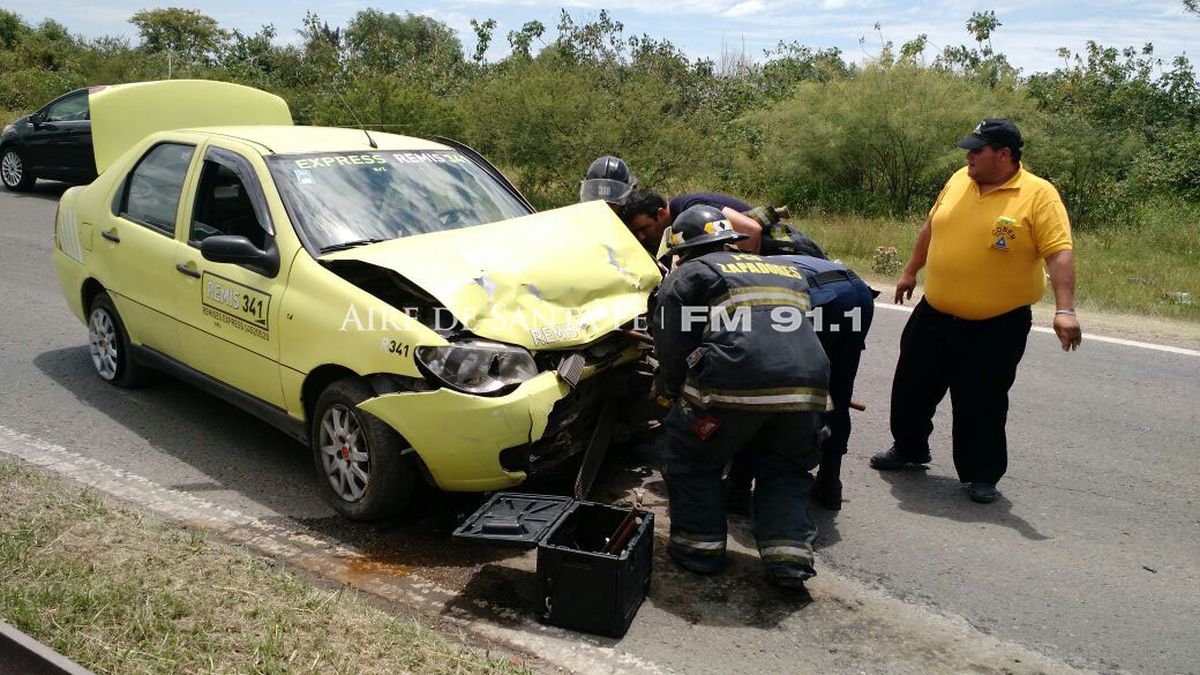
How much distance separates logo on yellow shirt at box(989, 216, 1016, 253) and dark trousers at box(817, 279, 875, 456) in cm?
69

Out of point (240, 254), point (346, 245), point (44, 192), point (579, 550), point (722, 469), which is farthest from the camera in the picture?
point (44, 192)

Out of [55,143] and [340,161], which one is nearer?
[340,161]

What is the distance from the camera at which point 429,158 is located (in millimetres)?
5742

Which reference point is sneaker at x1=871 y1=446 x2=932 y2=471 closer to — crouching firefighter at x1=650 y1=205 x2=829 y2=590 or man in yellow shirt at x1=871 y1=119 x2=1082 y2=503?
man in yellow shirt at x1=871 y1=119 x2=1082 y2=503

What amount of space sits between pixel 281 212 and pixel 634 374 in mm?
1898

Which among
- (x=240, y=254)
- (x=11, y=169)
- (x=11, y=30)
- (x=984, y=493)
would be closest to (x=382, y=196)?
(x=240, y=254)

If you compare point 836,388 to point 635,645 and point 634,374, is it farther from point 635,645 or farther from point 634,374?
point 635,645

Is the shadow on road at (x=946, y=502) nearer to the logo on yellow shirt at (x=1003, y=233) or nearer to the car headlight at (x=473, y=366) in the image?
the logo on yellow shirt at (x=1003, y=233)

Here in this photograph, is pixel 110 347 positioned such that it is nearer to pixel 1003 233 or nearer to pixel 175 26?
pixel 1003 233

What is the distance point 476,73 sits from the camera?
30094mm

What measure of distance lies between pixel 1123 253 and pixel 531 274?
1153 centimetres

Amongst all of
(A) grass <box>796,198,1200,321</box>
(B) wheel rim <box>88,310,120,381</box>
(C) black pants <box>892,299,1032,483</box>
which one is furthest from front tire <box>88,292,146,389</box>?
(A) grass <box>796,198,1200,321</box>

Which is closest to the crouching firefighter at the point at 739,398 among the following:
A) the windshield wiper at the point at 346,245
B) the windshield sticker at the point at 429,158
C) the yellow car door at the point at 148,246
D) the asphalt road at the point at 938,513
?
the asphalt road at the point at 938,513

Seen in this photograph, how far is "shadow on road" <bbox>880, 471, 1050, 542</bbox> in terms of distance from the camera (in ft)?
15.9
